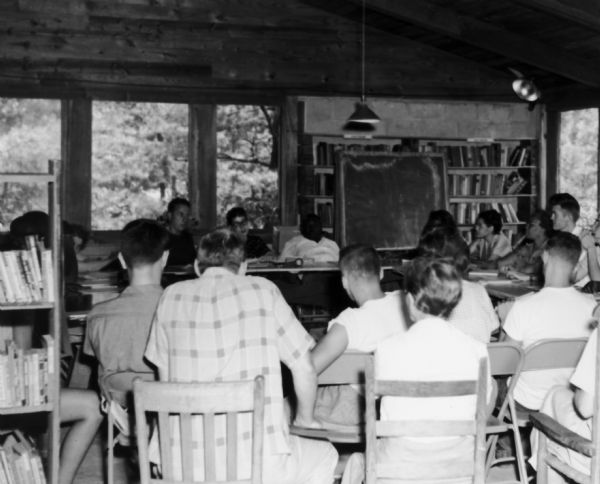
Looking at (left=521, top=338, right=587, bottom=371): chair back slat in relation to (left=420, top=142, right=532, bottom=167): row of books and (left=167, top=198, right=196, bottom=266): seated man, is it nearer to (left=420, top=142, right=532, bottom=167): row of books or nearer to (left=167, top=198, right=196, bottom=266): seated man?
(left=167, top=198, right=196, bottom=266): seated man

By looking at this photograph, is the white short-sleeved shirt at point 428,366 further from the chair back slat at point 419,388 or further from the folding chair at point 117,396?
the folding chair at point 117,396

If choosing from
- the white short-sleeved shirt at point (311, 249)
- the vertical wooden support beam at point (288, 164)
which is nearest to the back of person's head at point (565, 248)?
the white short-sleeved shirt at point (311, 249)

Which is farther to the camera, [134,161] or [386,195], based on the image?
[386,195]

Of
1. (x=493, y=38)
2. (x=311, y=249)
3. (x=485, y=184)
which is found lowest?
(x=311, y=249)

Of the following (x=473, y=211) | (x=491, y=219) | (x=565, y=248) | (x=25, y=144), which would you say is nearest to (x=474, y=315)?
(x=565, y=248)

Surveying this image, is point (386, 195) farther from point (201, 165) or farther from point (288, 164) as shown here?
point (201, 165)

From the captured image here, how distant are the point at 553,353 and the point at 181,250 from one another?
5320 millimetres

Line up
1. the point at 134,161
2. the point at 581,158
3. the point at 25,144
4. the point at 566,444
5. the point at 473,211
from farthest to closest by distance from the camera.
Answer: the point at 473,211 → the point at 581,158 → the point at 134,161 → the point at 25,144 → the point at 566,444

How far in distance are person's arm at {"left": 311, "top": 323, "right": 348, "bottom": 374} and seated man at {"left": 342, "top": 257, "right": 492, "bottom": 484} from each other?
45 cm

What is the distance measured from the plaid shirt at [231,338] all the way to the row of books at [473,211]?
317 inches

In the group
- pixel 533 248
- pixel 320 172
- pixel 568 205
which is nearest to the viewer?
pixel 568 205

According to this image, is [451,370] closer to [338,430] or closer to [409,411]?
[409,411]

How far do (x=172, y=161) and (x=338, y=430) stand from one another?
22.3 ft

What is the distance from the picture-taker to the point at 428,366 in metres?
3.02
